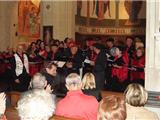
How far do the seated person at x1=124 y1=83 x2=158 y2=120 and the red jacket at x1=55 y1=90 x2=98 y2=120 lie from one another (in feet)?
2.19

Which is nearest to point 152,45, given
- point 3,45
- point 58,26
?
point 58,26

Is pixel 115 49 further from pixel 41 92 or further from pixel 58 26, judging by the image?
pixel 41 92

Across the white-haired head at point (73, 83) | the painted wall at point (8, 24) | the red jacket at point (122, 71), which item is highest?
the painted wall at point (8, 24)

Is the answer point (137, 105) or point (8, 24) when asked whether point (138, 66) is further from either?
point (8, 24)

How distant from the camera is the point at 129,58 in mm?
12148

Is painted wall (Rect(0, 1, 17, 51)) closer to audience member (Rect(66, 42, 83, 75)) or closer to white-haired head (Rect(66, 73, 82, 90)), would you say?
audience member (Rect(66, 42, 83, 75))

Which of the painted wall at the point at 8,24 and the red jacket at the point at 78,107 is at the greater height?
the painted wall at the point at 8,24

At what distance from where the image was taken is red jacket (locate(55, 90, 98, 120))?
546 centimetres

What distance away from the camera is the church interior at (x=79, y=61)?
477 cm

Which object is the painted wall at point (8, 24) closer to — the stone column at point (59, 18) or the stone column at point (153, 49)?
the stone column at point (59, 18)

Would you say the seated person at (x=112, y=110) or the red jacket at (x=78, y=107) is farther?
the red jacket at (x=78, y=107)

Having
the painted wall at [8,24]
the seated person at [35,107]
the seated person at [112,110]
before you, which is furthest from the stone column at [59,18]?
the seated person at [112,110]

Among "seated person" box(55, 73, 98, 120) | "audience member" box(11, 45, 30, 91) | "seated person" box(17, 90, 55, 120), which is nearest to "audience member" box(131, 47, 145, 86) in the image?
"audience member" box(11, 45, 30, 91)

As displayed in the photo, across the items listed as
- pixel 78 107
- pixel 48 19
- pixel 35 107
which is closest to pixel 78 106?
pixel 78 107
